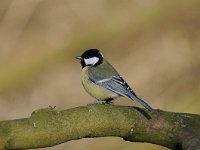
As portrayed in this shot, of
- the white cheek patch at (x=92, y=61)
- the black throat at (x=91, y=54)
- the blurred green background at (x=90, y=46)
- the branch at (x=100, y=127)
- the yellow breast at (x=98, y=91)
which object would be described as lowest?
the branch at (x=100, y=127)

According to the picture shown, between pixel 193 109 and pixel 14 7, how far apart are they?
2484 millimetres

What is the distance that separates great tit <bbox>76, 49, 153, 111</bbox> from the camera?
3.14 metres

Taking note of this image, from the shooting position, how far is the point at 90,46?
5.37 metres

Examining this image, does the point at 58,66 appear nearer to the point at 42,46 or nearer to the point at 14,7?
the point at 42,46

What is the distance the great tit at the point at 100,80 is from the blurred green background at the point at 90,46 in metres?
1.83

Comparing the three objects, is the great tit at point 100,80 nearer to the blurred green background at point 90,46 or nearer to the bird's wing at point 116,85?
the bird's wing at point 116,85

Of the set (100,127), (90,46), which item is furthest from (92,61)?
(90,46)

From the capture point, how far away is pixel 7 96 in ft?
19.1

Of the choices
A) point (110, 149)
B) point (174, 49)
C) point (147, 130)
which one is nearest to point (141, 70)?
point (174, 49)

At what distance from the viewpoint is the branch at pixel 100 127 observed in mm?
2053

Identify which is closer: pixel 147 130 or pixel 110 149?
pixel 147 130

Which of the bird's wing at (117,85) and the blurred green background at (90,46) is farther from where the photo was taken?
the blurred green background at (90,46)

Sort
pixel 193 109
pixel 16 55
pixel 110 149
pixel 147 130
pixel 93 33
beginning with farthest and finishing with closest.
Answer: pixel 16 55, pixel 93 33, pixel 110 149, pixel 193 109, pixel 147 130

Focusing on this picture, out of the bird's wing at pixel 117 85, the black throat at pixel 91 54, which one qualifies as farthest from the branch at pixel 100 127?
the black throat at pixel 91 54
